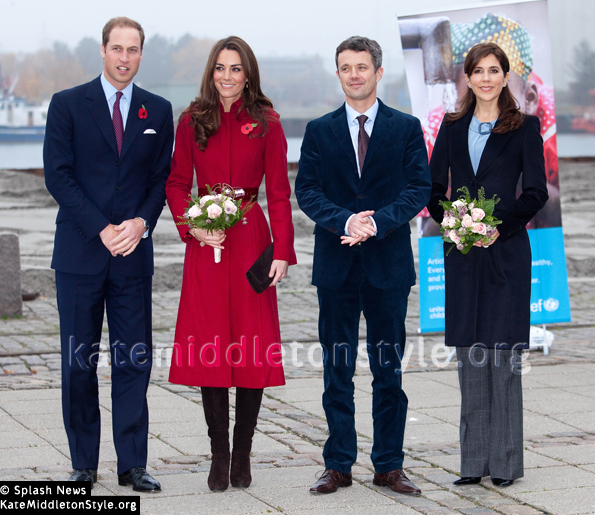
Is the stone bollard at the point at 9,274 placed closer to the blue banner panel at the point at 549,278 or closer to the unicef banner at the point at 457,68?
the unicef banner at the point at 457,68

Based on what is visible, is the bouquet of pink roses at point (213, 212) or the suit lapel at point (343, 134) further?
the suit lapel at point (343, 134)

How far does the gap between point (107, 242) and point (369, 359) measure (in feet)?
4.72

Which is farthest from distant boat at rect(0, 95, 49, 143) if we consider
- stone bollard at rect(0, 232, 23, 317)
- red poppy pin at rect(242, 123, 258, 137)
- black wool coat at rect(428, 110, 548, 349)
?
black wool coat at rect(428, 110, 548, 349)

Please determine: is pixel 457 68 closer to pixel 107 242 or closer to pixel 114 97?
pixel 114 97

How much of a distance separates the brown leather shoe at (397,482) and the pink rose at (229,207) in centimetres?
156

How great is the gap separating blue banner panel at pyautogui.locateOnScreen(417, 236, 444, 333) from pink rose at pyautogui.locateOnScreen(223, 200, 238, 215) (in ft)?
12.3

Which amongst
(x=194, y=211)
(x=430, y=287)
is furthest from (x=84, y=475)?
(x=430, y=287)

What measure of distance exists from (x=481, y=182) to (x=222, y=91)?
143 cm

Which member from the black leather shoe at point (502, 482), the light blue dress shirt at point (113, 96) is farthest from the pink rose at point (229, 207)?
the black leather shoe at point (502, 482)

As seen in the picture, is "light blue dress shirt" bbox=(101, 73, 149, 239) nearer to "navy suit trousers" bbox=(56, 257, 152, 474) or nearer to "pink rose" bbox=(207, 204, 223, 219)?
"navy suit trousers" bbox=(56, 257, 152, 474)

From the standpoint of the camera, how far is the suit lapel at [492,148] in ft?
15.7

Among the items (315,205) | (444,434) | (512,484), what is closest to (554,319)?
(444,434)

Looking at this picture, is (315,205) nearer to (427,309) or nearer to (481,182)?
(481,182)

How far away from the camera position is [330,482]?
15.2 ft
